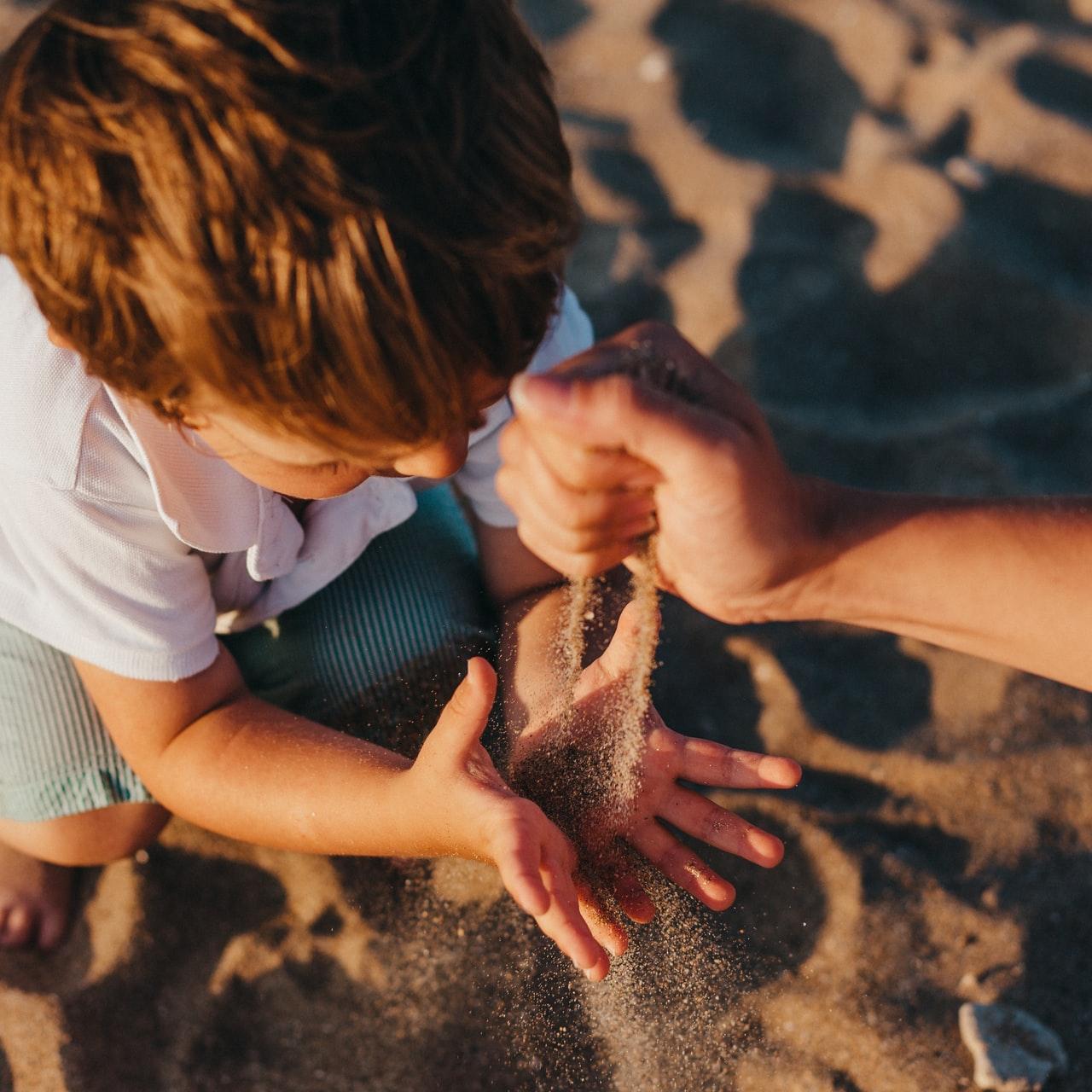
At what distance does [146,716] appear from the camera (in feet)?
4.43

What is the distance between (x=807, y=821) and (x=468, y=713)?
71cm

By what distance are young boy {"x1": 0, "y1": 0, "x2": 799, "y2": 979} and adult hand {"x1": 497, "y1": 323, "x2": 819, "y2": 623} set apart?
5cm

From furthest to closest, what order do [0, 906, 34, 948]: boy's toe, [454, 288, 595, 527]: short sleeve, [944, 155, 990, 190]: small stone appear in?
[944, 155, 990, 190]: small stone, [0, 906, 34, 948]: boy's toe, [454, 288, 595, 527]: short sleeve

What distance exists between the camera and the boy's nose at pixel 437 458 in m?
0.98

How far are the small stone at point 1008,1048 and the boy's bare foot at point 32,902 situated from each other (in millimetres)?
1349

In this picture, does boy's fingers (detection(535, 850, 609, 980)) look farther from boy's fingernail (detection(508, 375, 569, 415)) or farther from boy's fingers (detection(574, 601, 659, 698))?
boy's fingernail (detection(508, 375, 569, 415))

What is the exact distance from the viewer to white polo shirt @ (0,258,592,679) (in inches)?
44.8

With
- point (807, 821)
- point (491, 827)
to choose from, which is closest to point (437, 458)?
point (491, 827)

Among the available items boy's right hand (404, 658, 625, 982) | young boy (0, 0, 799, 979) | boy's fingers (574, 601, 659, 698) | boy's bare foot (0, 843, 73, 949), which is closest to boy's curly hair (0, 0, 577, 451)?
young boy (0, 0, 799, 979)

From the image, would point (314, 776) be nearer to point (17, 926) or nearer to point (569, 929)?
point (569, 929)

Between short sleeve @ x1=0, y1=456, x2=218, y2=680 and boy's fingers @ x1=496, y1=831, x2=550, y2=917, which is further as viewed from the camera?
short sleeve @ x1=0, y1=456, x2=218, y2=680

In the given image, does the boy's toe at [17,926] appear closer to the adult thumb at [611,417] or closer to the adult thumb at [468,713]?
the adult thumb at [468,713]

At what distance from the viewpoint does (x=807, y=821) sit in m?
1.59

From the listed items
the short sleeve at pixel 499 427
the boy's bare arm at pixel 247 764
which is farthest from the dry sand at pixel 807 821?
the short sleeve at pixel 499 427
